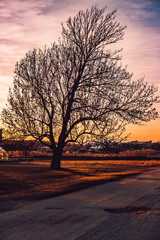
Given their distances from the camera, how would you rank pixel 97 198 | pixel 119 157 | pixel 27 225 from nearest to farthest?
pixel 27 225
pixel 97 198
pixel 119 157

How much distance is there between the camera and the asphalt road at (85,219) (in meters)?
6.37

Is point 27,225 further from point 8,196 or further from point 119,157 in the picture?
point 119,157

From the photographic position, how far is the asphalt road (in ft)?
20.9

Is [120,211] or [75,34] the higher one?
[75,34]

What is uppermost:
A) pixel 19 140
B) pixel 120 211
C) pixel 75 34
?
pixel 75 34

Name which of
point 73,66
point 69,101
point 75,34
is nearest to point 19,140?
point 69,101

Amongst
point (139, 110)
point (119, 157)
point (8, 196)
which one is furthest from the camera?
point (119, 157)

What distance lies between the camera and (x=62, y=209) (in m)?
9.12

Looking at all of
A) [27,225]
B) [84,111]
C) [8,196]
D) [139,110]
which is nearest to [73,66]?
[84,111]

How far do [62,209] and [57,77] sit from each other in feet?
60.1

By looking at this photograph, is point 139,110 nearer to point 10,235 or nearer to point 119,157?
point 10,235

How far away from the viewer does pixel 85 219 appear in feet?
25.5

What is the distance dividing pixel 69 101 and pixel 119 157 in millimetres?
33497

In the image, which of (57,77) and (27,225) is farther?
(57,77)
